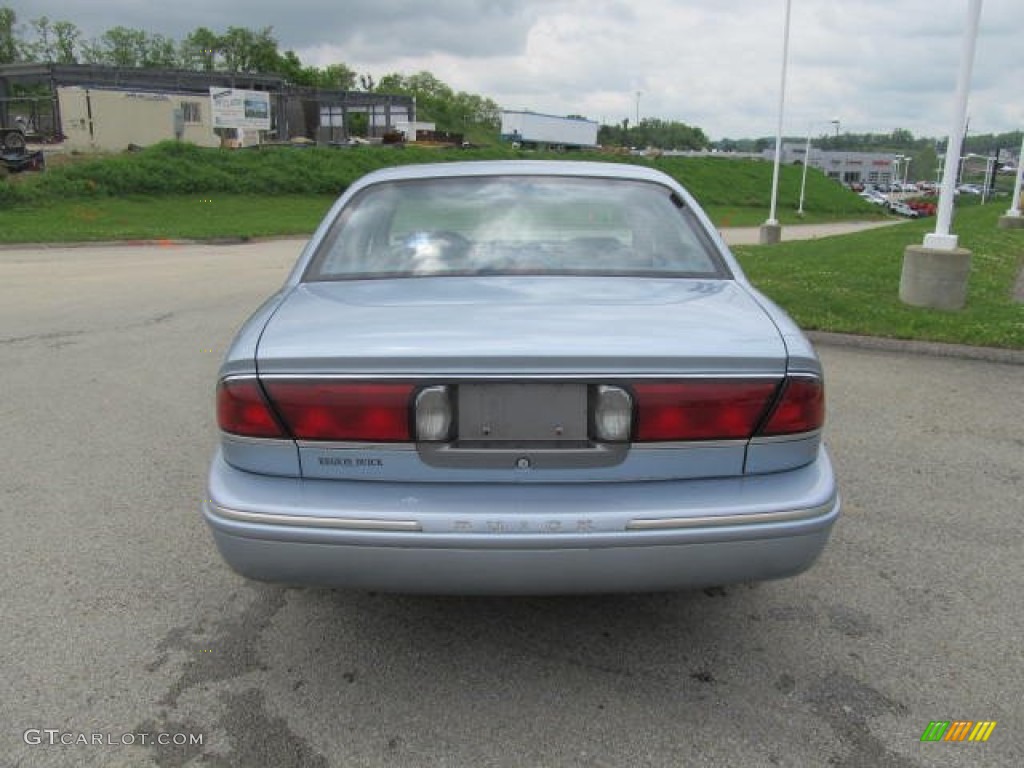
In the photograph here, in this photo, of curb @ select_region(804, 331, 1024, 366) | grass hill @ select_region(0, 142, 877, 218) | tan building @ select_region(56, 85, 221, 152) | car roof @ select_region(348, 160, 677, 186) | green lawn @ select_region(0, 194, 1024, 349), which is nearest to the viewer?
car roof @ select_region(348, 160, 677, 186)

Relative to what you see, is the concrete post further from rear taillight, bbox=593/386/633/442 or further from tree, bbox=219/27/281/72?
tree, bbox=219/27/281/72

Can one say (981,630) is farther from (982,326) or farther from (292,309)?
(982,326)

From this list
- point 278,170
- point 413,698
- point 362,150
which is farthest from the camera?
point 362,150

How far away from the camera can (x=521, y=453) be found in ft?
7.70

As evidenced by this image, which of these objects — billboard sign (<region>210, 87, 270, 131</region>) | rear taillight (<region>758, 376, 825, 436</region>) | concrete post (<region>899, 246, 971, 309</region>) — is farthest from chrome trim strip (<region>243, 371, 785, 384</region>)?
billboard sign (<region>210, 87, 270, 131</region>)

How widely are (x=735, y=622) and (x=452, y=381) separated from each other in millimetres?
1478

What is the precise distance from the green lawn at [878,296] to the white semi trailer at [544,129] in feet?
178

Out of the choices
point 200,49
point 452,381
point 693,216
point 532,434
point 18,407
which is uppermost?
point 200,49

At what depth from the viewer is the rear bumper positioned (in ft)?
7.47

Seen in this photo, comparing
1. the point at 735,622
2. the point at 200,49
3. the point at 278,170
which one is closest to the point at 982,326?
the point at 735,622

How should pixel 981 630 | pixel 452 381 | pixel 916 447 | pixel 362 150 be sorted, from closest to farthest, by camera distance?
pixel 452 381 < pixel 981 630 < pixel 916 447 < pixel 362 150

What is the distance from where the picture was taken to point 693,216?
356 centimetres

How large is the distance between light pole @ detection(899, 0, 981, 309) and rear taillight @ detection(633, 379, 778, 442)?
23.3 feet

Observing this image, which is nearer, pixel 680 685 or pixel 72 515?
pixel 680 685
